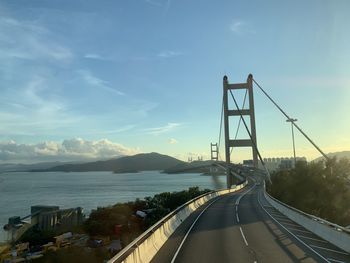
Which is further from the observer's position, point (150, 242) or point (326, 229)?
point (326, 229)

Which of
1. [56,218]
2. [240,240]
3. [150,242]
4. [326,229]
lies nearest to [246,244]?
[240,240]

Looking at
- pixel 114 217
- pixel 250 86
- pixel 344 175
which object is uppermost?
pixel 250 86

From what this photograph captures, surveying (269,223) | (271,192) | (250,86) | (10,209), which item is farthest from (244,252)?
(10,209)

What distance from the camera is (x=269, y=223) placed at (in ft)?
90.8

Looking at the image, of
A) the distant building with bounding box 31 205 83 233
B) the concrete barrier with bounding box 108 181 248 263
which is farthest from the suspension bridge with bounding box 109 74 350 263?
the distant building with bounding box 31 205 83 233

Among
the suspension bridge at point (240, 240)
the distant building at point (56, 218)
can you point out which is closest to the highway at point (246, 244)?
the suspension bridge at point (240, 240)

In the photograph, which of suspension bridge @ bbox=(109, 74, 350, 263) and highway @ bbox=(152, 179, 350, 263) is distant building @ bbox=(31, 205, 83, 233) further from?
highway @ bbox=(152, 179, 350, 263)

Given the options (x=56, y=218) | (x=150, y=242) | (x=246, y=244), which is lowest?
(x=56, y=218)

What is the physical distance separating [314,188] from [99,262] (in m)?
32.2

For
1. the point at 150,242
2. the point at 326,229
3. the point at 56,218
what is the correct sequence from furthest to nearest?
1. the point at 56,218
2. the point at 326,229
3. the point at 150,242

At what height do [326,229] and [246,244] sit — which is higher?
[326,229]

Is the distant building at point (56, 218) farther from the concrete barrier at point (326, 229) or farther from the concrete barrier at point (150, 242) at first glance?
the concrete barrier at point (326, 229)

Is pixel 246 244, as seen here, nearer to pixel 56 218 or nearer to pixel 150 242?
pixel 150 242

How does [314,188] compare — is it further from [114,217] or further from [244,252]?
[244,252]
